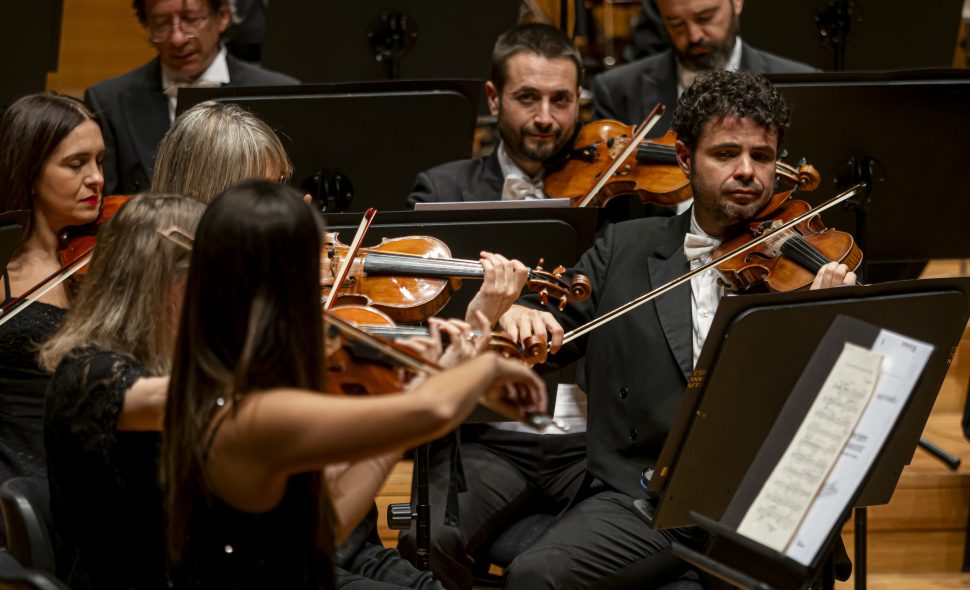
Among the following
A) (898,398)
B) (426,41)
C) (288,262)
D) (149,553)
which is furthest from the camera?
(426,41)

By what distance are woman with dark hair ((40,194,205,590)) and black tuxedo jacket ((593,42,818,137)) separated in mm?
2051

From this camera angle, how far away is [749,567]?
6.46 ft

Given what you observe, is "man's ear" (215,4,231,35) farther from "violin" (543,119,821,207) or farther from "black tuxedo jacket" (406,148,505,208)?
"violin" (543,119,821,207)

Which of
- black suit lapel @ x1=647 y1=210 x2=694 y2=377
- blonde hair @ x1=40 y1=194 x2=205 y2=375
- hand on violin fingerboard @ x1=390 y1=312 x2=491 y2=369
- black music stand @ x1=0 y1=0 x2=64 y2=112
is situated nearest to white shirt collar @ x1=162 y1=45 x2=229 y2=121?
black music stand @ x1=0 y1=0 x2=64 y2=112

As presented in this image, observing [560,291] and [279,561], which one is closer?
[279,561]

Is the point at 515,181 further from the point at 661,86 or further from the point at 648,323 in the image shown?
the point at 648,323

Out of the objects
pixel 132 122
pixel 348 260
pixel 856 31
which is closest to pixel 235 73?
pixel 132 122

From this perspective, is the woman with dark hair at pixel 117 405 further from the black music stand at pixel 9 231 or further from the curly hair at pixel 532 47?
the curly hair at pixel 532 47

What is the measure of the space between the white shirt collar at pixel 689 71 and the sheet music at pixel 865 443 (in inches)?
72.0

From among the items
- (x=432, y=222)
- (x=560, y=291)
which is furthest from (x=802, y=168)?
(x=432, y=222)

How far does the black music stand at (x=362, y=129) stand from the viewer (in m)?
2.87

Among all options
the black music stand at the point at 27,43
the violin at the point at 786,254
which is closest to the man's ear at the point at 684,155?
the violin at the point at 786,254

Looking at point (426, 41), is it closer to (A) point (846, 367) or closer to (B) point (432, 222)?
(B) point (432, 222)

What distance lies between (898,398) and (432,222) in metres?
0.97
